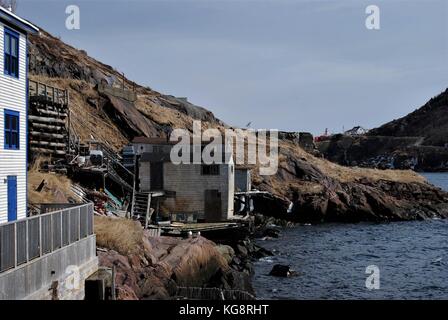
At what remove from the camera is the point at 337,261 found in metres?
48.2

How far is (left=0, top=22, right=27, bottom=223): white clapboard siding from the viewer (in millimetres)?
24297

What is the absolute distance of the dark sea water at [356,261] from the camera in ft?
123

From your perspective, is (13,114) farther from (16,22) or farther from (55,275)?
(55,275)

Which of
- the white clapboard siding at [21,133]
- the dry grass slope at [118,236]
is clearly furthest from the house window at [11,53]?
the dry grass slope at [118,236]

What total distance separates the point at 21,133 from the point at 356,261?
31250 mm

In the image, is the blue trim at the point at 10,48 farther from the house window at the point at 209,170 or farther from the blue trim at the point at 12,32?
the house window at the point at 209,170

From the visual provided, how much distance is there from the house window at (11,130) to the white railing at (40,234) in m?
4.60

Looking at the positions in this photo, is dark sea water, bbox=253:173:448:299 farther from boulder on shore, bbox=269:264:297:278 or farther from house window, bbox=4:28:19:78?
house window, bbox=4:28:19:78

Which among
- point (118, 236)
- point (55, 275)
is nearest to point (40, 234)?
point (55, 275)

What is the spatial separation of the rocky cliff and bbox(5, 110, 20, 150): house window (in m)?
38.9

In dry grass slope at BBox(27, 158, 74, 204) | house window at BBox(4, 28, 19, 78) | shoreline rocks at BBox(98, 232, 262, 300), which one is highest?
house window at BBox(4, 28, 19, 78)

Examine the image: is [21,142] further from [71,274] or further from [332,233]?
[332,233]

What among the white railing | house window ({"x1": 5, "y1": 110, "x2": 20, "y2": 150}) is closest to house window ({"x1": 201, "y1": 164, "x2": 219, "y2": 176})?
house window ({"x1": 5, "y1": 110, "x2": 20, "y2": 150})
